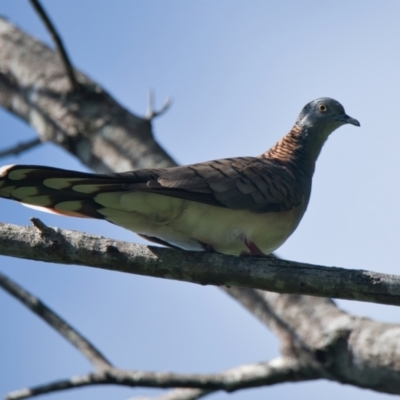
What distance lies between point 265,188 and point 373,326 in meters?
0.95

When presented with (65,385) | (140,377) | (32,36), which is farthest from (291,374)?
(32,36)

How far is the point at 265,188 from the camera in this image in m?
4.28

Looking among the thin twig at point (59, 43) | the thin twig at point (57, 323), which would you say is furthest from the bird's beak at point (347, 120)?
the thin twig at point (57, 323)

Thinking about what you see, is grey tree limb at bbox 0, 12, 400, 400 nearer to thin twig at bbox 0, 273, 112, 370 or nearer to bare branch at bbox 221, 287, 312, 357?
bare branch at bbox 221, 287, 312, 357

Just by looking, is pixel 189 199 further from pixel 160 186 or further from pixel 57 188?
pixel 57 188

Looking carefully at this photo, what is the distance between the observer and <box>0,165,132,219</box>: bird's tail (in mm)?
3424

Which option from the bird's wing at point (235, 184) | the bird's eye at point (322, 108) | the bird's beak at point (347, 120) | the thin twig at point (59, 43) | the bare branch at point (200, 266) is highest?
the thin twig at point (59, 43)

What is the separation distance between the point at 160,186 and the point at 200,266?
48 cm

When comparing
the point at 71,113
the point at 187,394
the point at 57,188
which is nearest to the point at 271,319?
the point at 187,394

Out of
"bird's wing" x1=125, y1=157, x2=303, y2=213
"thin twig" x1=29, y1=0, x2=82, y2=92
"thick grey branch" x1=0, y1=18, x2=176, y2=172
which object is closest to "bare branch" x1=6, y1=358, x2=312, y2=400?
"bird's wing" x1=125, y1=157, x2=303, y2=213

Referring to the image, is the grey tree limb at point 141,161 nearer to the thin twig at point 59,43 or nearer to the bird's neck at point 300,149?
the thin twig at point 59,43

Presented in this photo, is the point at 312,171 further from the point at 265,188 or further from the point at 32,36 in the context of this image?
the point at 32,36

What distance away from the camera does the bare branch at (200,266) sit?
122 inches

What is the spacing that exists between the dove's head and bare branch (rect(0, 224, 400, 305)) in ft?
7.30
